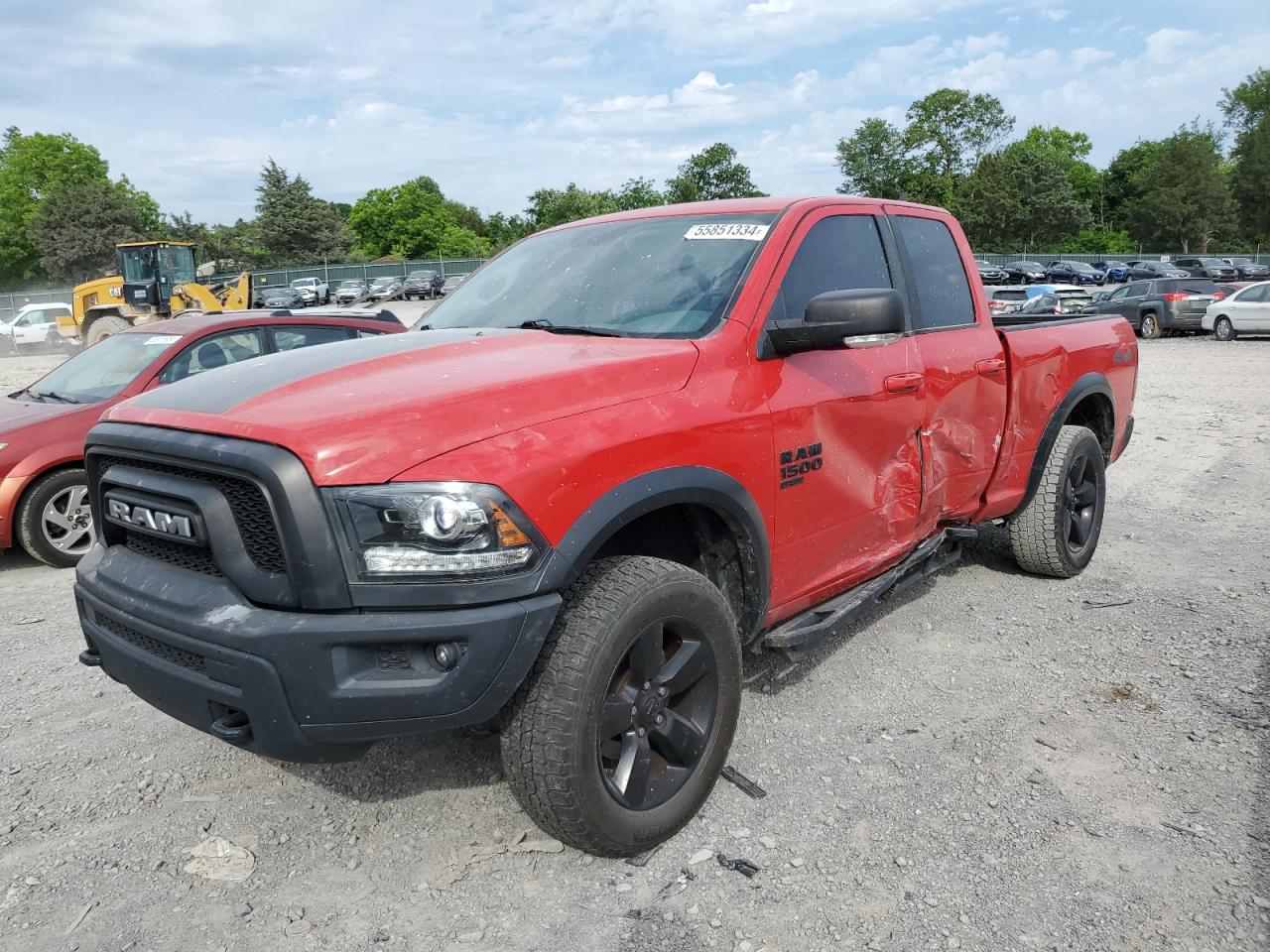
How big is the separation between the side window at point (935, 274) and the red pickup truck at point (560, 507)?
0.17m

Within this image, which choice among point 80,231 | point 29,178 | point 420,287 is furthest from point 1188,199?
point 29,178

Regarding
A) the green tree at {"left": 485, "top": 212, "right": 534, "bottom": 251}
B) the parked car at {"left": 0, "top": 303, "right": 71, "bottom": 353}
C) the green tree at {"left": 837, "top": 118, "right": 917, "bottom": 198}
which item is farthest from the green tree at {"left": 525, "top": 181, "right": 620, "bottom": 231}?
the parked car at {"left": 0, "top": 303, "right": 71, "bottom": 353}

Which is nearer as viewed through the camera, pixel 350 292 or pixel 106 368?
pixel 106 368

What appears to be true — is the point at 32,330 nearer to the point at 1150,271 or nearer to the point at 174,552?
the point at 174,552

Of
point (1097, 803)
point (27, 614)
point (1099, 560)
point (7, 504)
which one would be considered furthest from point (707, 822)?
point (7, 504)

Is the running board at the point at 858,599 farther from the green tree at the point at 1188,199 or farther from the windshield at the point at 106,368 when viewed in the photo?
the green tree at the point at 1188,199

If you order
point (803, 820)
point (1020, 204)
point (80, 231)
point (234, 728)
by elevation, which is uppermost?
point (1020, 204)

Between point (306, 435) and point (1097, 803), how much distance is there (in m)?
2.64

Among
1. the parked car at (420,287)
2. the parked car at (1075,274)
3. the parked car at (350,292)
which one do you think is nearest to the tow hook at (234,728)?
the parked car at (350,292)

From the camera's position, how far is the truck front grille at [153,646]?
242cm

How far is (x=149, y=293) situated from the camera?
82.1 ft

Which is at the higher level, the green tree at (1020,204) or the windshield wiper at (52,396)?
the green tree at (1020,204)

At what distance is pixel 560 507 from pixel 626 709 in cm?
65

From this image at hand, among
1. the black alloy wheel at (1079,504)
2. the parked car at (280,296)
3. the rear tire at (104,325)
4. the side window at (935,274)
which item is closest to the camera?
the side window at (935,274)
